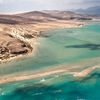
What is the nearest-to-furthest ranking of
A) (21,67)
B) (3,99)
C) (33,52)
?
(3,99) → (21,67) → (33,52)

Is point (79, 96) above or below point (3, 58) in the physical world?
below

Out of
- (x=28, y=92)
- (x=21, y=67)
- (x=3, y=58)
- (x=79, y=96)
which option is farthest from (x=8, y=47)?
(x=79, y=96)

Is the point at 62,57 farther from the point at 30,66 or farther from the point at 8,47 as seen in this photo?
the point at 8,47

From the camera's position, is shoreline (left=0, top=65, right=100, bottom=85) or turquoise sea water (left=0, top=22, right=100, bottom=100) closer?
turquoise sea water (left=0, top=22, right=100, bottom=100)

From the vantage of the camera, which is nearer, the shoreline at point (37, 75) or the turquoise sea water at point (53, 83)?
the turquoise sea water at point (53, 83)

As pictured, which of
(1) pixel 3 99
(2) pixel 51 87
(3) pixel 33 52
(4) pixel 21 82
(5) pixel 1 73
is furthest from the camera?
(3) pixel 33 52

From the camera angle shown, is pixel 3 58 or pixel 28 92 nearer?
pixel 28 92

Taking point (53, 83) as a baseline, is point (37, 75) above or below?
above

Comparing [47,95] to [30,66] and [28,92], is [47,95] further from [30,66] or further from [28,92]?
[30,66]

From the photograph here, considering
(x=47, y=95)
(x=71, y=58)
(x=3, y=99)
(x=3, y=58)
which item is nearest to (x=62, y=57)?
(x=71, y=58)

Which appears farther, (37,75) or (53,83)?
(37,75)
